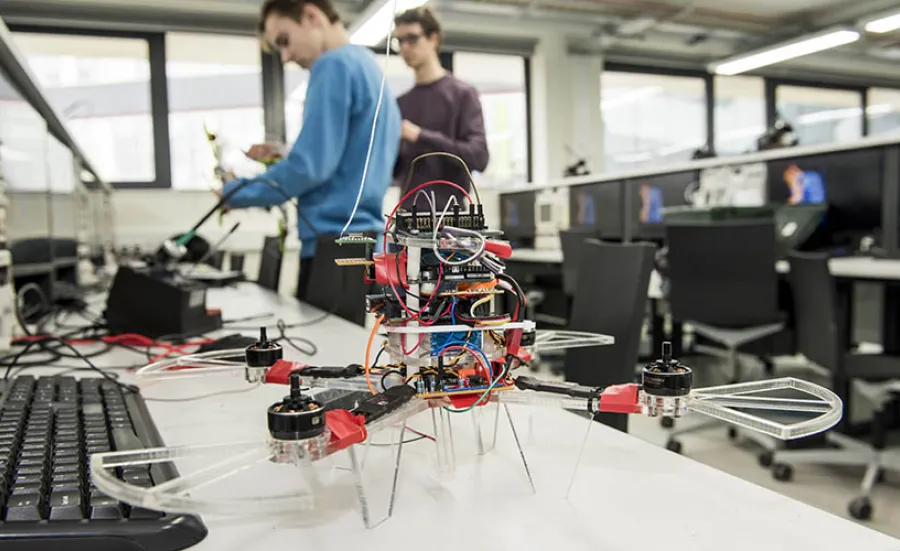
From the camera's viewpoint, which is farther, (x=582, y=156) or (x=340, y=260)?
(x=582, y=156)

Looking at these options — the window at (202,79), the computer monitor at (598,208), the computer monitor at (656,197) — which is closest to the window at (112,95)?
the window at (202,79)

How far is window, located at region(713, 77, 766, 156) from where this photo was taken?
22.1ft

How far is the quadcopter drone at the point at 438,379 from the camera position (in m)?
0.36

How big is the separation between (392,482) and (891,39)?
810 cm

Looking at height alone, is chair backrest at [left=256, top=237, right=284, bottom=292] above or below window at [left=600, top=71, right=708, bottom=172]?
below

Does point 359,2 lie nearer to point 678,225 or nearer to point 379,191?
point 678,225

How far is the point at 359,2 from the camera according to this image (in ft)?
→ 16.5

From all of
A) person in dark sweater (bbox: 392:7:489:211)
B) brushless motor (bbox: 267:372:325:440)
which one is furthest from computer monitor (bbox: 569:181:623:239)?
brushless motor (bbox: 267:372:325:440)

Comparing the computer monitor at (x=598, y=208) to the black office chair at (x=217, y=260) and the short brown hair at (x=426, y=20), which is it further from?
the short brown hair at (x=426, y=20)

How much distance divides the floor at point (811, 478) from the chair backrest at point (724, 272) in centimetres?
32

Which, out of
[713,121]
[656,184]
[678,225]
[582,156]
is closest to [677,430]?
[678,225]

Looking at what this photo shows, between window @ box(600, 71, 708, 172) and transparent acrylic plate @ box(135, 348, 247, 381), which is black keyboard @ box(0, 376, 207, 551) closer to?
transparent acrylic plate @ box(135, 348, 247, 381)

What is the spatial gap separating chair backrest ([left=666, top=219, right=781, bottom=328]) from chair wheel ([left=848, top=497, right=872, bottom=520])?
2.41 feet

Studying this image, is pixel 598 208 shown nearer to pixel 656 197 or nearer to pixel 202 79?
pixel 656 197
